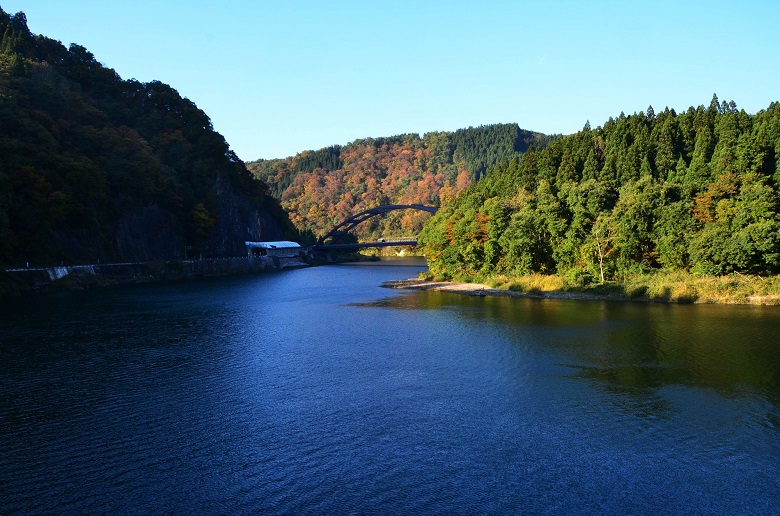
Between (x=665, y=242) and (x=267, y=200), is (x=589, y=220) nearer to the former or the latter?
(x=665, y=242)

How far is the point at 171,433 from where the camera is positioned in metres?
18.5

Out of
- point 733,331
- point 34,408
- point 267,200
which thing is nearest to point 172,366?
point 34,408

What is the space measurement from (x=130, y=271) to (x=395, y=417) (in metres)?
61.2

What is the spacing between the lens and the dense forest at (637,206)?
46.2m

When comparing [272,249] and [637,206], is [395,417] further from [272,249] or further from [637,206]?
[272,249]

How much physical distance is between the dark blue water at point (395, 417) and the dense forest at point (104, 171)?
97.9ft

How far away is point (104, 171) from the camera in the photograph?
245 feet

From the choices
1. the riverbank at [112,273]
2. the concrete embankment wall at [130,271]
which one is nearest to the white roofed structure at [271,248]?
the concrete embankment wall at [130,271]

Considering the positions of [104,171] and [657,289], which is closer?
[657,289]

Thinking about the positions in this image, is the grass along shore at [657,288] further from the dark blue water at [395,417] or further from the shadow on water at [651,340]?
the dark blue water at [395,417]

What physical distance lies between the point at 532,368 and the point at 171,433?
15.3 m

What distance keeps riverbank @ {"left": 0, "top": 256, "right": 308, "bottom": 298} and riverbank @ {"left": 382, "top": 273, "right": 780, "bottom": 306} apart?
39582 mm

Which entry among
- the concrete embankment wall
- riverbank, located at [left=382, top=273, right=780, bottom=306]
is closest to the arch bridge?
the concrete embankment wall

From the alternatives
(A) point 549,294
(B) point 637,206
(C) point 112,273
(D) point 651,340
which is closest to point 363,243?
(C) point 112,273
